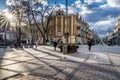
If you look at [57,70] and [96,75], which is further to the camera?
[57,70]

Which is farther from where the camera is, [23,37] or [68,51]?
[23,37]

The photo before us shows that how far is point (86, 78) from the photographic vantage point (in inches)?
294

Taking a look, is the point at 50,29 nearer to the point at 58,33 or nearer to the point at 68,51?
the point at 58,33

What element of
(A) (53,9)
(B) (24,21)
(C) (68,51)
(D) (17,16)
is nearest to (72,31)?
(A) (53,9)

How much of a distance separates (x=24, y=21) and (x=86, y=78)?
43071 millimetres

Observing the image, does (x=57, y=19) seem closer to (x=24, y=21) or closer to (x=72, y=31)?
(x=72, y=31)

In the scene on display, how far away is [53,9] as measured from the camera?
51.1 metres

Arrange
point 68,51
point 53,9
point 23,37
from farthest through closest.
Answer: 1. point 23,37
2. point 53,9
3. point 68,51

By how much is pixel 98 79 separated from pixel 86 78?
53 centimetres

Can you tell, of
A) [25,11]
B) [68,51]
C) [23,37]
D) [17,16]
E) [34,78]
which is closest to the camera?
[34,78]

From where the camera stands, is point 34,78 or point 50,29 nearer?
point 34,78

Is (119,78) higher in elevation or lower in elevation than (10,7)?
lower

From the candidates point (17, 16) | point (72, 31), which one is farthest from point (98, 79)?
point (72, 31)

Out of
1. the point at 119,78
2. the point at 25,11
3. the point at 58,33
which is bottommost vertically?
the point at 119,78
